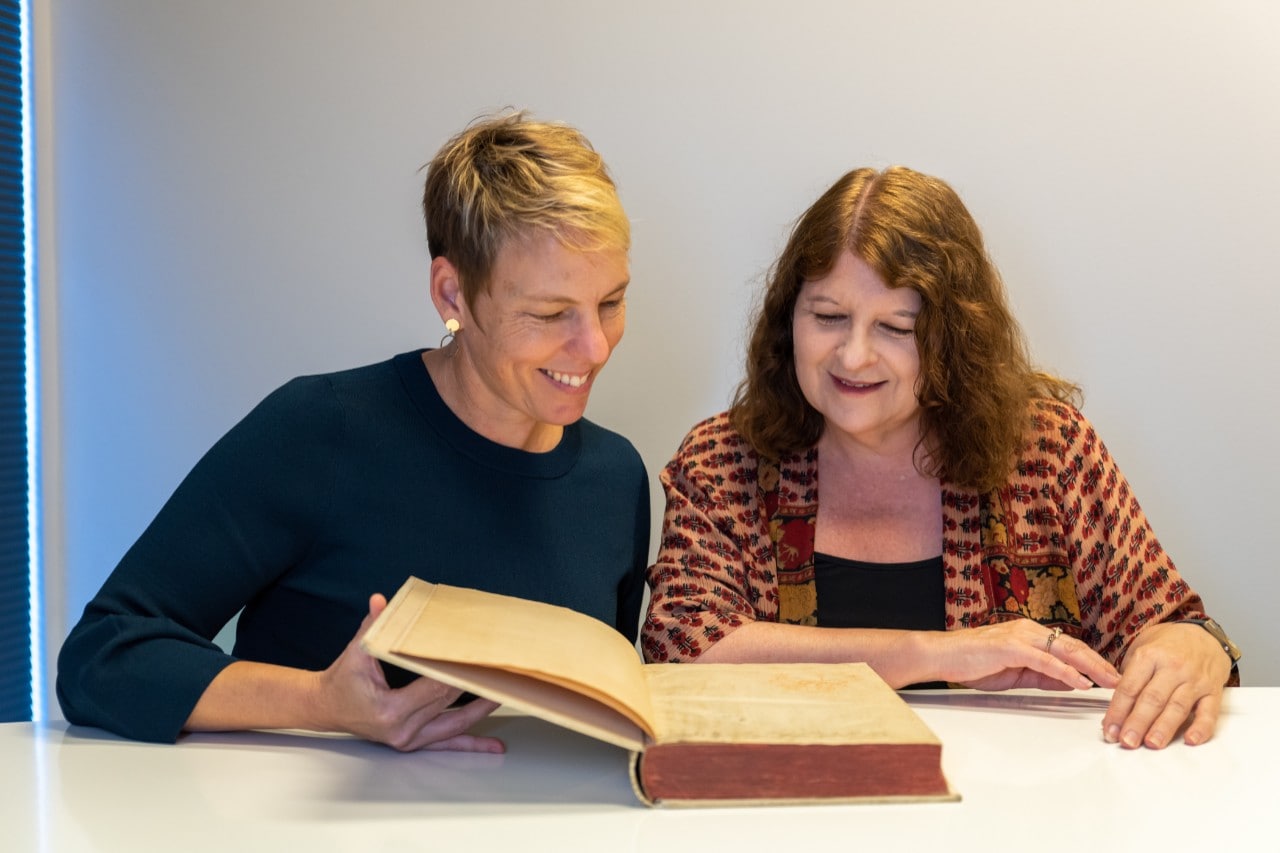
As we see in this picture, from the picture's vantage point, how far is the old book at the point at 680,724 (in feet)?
3.37

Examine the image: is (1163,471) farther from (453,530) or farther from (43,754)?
(43,754)

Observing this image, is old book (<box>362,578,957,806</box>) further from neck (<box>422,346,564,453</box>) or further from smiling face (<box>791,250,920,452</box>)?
smiling face (<box>791,250,920,452</box>)

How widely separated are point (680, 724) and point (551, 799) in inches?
5.2

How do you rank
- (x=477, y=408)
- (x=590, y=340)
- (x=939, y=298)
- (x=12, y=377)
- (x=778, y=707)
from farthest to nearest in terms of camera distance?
→ (x=12, y=377)
(x=939, y=298)
(x=477, y=408)
(x=590, y=340)
(x=778, y=707)

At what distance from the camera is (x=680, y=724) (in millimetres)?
1094

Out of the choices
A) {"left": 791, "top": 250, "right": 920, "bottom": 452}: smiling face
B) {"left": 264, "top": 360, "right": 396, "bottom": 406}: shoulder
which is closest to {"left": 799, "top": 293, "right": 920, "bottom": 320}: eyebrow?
{"left": 791, "top": 250, "right": 920, "bottom": 452}: smiling face

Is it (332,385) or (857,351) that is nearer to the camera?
(332,385)

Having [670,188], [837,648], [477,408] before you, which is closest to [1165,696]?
[837,648]

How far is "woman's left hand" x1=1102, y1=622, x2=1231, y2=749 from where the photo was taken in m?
1.28

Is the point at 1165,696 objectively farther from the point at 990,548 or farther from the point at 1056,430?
the point at 1056,430

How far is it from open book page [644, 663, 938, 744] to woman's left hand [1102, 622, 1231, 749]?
0.26 m

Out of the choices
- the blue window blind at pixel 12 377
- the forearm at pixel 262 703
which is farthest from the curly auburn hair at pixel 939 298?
the blue window blind at pixel 12 377

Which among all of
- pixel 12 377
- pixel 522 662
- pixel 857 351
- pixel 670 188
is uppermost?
pixel 670 188

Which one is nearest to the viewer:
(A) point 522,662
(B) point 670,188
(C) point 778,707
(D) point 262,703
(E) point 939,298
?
(A) point 522,662
